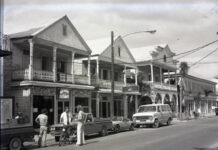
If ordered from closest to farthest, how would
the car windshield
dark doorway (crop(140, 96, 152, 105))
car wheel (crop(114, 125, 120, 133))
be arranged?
car wheel (crop(114, 125, 120, 133)) < the car windshield < dark doorway (crop(140, 96, 152, 105))

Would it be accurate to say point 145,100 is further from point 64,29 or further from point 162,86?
point 64,29

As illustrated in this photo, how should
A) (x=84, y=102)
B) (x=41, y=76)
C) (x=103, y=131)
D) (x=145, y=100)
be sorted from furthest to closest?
(x=145, y=100) < (x=84, y=102) < (x=41, y=76) < (x=103, y=131)

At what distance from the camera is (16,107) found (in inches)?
1025

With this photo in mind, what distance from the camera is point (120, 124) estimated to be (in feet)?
84.4

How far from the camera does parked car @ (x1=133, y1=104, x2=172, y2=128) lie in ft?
96.6

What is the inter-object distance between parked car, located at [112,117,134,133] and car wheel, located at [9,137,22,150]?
31.3ft

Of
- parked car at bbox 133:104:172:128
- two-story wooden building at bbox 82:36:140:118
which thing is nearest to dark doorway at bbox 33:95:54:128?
two-story wooden building at bbox 82:36:140:118

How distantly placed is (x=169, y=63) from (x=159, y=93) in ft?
19.7

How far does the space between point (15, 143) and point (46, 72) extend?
11.4 m

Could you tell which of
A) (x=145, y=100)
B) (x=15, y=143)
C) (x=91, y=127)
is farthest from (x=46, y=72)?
(x=145, y=100)

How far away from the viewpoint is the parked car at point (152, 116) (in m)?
29.4

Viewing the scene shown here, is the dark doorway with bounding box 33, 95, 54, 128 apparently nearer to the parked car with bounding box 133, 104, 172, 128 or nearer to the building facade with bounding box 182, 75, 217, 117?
the parked car with bounding box 133, 104, 172, 128

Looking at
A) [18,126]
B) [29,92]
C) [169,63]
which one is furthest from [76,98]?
[169,63]

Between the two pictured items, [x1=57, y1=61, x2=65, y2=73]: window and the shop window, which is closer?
[x1=57, y1=61, x2=65, y2=73]: window
